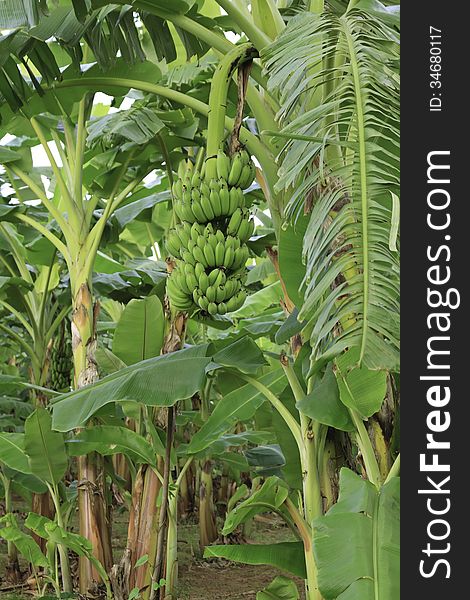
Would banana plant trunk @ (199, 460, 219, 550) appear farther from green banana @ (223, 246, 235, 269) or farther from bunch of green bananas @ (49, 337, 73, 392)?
green banana @ (223, 246, 235, 269)

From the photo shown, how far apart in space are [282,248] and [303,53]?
0.56m

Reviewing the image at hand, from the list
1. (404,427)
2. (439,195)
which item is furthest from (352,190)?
(404,427)

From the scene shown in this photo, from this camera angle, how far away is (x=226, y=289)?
5.00 ft

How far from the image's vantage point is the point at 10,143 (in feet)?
13.5

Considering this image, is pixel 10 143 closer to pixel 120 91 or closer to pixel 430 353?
pixel 120 91

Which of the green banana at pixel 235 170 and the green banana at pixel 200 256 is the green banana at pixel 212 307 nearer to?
the green banana at pixel 200 256

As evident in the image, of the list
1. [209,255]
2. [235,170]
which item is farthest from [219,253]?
[235,170]

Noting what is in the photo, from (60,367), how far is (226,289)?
281 centimetres

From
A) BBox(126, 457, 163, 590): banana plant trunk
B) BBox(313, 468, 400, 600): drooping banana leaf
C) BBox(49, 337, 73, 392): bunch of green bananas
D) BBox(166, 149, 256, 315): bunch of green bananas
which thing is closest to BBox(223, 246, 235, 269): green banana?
BBox(166, 149, 256, 315): bunch of green bananas

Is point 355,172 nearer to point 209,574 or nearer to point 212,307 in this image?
point 212,307

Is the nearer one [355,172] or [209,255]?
[355,172]

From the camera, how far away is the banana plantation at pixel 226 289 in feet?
4.61

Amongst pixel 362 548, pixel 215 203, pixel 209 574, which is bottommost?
pixel 209 574

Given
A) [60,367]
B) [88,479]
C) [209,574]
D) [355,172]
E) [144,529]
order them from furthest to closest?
[60,367] < [209,574] < [88,479] < [144,529] < [355,172]
